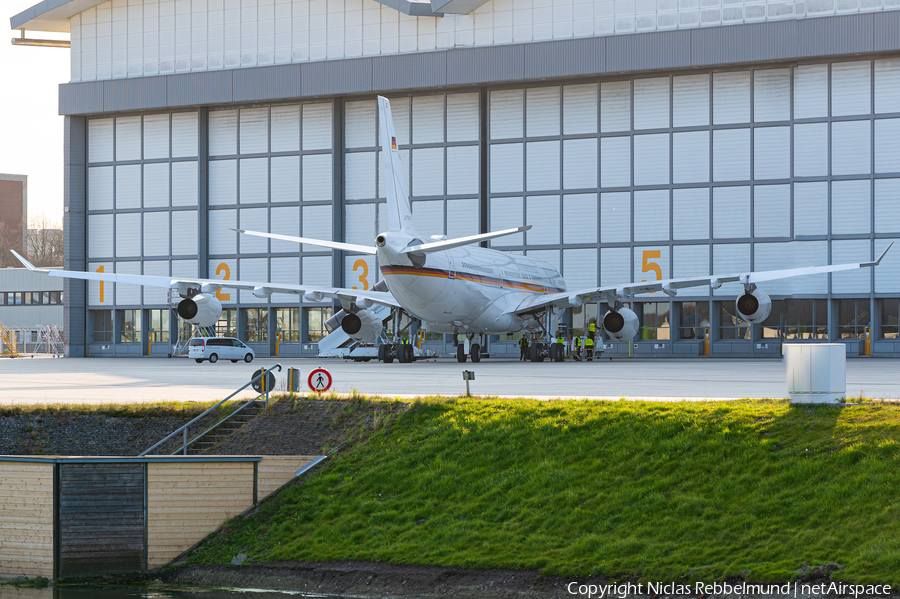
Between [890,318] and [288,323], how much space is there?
39.0 meters

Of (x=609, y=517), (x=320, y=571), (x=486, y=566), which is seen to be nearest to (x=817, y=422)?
(x=609, y=517)

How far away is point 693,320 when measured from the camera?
62781mm

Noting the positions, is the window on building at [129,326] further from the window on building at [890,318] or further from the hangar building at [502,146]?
the window on building at [890,318]

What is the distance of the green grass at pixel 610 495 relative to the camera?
14.2 meters

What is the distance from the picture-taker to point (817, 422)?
17406 mm

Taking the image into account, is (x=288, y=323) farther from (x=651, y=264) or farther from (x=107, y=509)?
(x=107, y=509)

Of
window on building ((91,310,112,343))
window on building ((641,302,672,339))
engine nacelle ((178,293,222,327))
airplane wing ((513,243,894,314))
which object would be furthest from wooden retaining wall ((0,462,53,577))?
window on building ((91,310,112,343))

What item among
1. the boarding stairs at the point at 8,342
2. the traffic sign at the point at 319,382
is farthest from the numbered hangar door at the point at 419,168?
the traffic sign at the point at 319,382

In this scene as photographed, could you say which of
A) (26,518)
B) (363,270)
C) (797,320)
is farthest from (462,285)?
(26,518)

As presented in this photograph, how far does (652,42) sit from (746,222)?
12.0 m

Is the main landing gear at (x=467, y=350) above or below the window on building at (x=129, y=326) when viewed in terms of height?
below

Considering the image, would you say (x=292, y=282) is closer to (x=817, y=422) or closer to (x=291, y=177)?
(x=291, y=177)

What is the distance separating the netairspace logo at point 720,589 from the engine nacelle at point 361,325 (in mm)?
33231

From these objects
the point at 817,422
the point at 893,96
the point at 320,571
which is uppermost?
the point at 893,96
